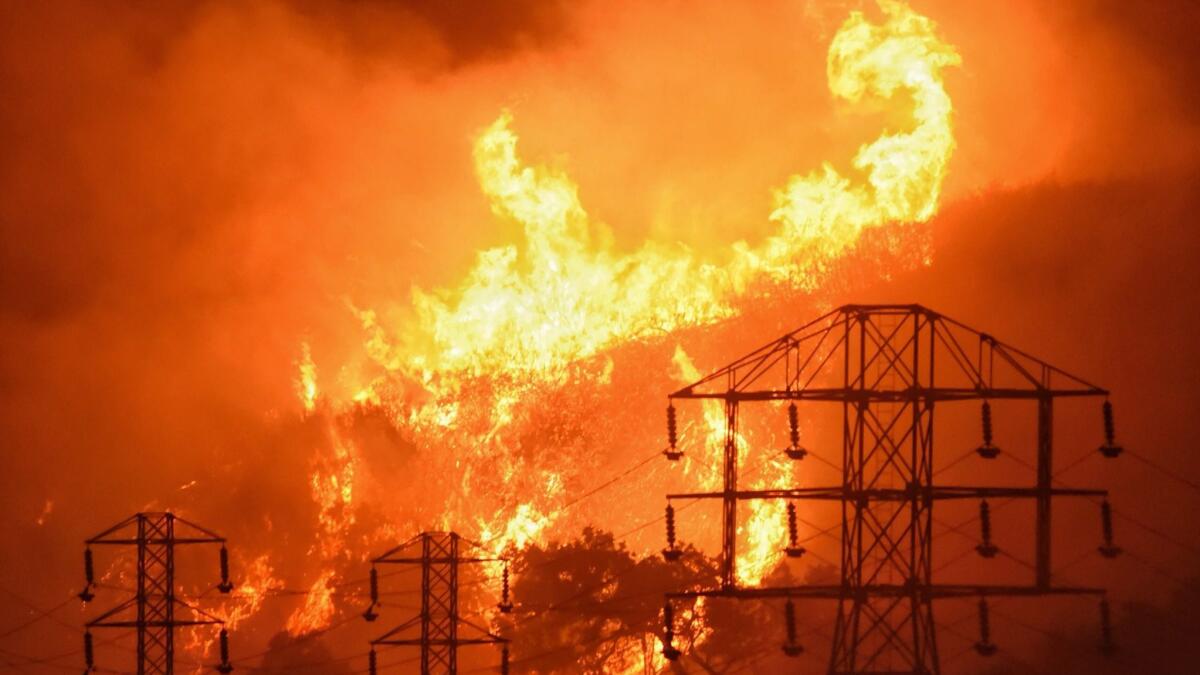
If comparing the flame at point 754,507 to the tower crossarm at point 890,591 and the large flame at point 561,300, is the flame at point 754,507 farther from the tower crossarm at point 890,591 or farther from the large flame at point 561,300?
the tower crossarm at point 890,591

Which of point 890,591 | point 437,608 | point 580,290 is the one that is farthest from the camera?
point 580,290

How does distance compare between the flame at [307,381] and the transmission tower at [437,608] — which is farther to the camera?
the flame at [307,381]

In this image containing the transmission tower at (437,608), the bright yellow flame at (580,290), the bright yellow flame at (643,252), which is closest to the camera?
the transmission tower at (437,608)

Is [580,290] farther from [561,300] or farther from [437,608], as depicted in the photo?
[437,608]

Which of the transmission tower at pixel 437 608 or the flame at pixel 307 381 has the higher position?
the flame at pixel 307 381

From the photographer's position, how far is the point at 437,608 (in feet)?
391

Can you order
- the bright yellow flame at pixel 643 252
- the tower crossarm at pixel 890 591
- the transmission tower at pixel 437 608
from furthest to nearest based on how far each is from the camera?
the bright yellow flame at pixel 643 252 → the transmission tower at pixel 437 608 → the tower crossarm at pixel 890 591

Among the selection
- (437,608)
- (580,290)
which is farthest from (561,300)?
(437,608)

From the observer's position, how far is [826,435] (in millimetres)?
123125

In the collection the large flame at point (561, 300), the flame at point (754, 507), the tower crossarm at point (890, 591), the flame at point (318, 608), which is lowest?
the tower crossarm at point (890, 591)

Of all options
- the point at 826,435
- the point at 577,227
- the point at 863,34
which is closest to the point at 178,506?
the point at 577,227

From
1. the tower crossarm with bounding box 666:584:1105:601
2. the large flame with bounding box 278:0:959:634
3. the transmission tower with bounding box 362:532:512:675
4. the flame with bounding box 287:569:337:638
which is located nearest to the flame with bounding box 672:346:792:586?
the large flame with bounding box 278:0:959:634

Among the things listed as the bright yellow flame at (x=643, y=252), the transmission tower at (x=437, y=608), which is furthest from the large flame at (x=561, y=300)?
the transmission tower at (x=437, y=608)

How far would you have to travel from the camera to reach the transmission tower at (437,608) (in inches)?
3543
